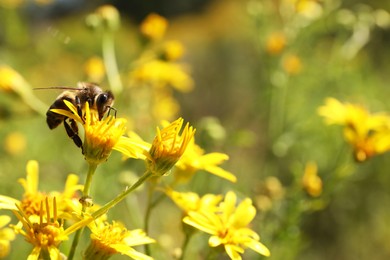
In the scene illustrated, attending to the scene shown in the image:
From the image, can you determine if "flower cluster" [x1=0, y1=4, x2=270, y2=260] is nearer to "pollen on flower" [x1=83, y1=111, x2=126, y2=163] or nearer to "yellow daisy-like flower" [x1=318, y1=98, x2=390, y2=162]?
"pollen on flower" [x1=83, y1=111, x2=126, y2=163]

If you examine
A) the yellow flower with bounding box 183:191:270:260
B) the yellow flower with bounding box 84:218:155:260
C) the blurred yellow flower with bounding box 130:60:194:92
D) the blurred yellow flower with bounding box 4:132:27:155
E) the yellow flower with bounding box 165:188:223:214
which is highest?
the yellow flower with bounding box 84:218:155:260

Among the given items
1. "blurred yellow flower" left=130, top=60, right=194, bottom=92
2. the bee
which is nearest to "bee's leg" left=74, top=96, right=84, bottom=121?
the bee

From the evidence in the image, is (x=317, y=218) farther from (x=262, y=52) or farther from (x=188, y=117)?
(x=262, y=52)

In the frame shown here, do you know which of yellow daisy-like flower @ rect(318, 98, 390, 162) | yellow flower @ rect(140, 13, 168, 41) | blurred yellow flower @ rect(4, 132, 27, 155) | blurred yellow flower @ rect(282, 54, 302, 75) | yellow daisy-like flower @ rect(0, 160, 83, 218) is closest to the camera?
yellow daisy-like flower @ rect(0, 160, 83, 218)

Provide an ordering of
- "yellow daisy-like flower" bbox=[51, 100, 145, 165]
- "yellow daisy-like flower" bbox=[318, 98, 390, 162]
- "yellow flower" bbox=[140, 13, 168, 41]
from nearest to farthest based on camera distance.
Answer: "yellow daisy-like flower" bbox=[51, 100, 145, 165]
"yellow daisy-like flower" bbox=[318, 98, 390, 162]
"yellow flower" bbox=[140, 13, 168, 41]

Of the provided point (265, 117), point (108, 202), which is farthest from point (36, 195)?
point (265, 117)
